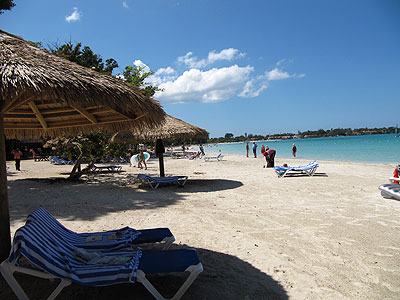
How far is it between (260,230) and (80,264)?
278cm

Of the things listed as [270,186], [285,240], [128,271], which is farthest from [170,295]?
[270,186]

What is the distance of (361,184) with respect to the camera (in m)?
8.23

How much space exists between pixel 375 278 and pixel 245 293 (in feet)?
4.70

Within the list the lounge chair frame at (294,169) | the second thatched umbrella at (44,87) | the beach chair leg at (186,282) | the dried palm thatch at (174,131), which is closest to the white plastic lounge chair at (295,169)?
the lounge chair frame at (294,169)

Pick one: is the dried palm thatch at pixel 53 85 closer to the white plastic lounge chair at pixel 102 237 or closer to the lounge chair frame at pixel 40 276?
the white plastic lounge chair at pixel 102 237

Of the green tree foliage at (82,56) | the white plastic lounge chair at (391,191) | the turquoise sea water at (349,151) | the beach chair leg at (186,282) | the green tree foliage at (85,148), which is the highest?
the green tree foliage at (82,56)

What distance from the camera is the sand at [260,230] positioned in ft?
8.41

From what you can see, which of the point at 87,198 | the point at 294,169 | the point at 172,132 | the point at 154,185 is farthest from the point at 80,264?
the point at 294,169

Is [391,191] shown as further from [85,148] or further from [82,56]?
[82,56]

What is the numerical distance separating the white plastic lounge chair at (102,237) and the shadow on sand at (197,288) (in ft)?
1.30

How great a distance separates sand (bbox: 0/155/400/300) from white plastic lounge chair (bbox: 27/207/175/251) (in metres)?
0.42

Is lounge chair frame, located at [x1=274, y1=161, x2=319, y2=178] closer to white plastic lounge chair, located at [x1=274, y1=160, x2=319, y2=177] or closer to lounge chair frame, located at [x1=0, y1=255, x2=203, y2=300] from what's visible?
white plastic lounge chair, located at [x1=274, y1=160, x2=319, y2=177]

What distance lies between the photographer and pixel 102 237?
305cm

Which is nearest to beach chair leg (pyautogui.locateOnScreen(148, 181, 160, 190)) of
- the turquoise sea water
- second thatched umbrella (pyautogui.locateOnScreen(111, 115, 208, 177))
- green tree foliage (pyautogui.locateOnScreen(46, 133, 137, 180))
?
second thatched umbrella (pyautogui.locateOnScreen(111, 115, 208, 177))
